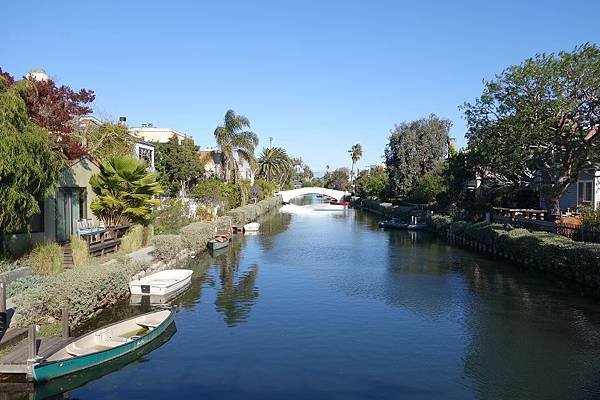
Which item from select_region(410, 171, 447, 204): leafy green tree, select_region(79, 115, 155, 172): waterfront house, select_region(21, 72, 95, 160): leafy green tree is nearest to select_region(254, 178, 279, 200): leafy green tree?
select_region(410, 171, 447, 204): leafy green tree

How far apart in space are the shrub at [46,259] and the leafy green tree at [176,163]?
129 feet

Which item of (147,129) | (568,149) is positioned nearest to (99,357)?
(568,149)

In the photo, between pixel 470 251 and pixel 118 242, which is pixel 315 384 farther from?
pixel 470 251

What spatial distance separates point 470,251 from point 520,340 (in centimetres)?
2364

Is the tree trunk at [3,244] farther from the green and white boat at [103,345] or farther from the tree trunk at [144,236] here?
the tree trunk at [144,236]

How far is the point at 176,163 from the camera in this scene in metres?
61.4

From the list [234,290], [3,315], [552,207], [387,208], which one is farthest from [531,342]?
[387,208]

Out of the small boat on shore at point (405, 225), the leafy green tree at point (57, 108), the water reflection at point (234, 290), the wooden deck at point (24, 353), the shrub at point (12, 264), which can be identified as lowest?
the water reflection at point (234, 290)

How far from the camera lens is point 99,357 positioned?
43.0ft

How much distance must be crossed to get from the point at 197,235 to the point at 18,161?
2042 cm

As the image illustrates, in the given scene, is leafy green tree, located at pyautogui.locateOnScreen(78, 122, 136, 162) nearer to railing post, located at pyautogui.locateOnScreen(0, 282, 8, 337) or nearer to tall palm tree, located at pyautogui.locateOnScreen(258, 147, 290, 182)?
railing post, located at pyautogui.locateOnScreen(0, 282, 8, 337)

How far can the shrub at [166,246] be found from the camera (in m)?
27.1

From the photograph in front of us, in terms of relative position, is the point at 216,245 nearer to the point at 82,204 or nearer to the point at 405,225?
the point at 82,204

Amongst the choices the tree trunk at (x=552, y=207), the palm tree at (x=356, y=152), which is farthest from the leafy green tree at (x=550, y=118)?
the palm tree at (x=356, y=152)
